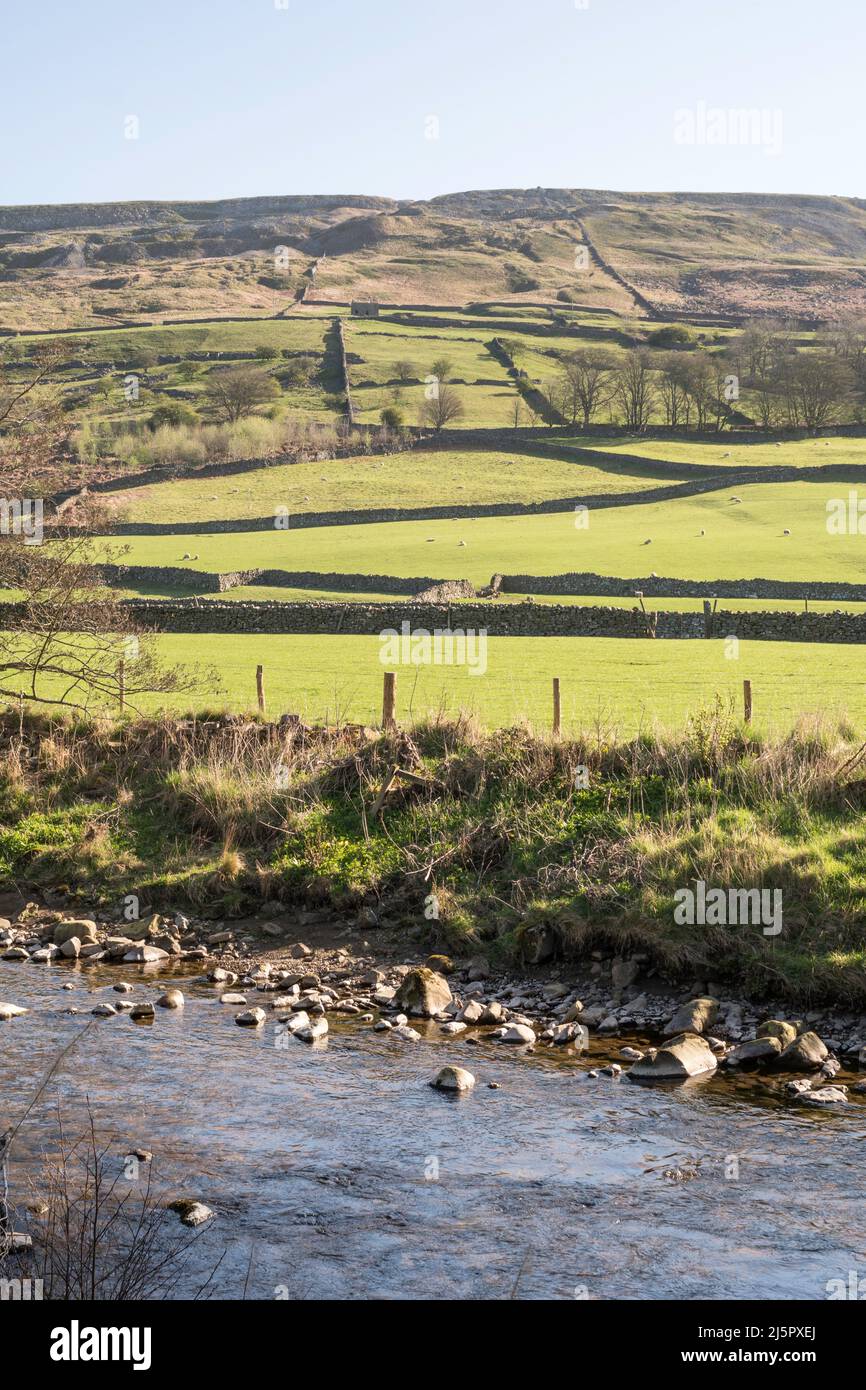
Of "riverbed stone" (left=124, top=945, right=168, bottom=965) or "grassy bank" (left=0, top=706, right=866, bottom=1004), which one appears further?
"riverbed stone" (left=124, top=945, right=168, bottom=965)

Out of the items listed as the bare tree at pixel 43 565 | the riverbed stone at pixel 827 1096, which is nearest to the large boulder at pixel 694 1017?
the riverbed stone at pixel 827 1096

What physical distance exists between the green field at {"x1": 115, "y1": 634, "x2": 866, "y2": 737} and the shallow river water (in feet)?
27.7

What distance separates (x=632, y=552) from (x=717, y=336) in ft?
329

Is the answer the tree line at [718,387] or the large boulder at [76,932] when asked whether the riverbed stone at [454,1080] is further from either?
the tree line at [718,387]

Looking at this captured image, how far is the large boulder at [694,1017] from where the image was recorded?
47.8ft

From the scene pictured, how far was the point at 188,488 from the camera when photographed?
87.3 m

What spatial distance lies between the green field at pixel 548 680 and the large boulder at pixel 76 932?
674 cm

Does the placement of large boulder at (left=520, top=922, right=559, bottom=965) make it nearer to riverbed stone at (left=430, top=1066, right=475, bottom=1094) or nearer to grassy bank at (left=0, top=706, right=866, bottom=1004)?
grassy bank at (left=0, top=706, right=866, bottom=1004)

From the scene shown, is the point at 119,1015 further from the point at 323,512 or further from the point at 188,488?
the point at 188,488

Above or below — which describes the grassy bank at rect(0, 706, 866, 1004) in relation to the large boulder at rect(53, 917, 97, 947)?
above

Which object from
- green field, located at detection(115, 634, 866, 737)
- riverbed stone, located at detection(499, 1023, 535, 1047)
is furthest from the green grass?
riverbed stone, located at detection(499, 1023, 535, 1047)

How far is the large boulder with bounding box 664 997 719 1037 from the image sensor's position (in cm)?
1457

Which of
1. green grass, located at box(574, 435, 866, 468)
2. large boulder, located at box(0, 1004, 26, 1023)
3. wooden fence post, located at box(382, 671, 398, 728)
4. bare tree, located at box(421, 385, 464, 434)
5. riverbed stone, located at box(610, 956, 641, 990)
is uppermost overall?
bare tree, located at box(421, 385, 464, 434)

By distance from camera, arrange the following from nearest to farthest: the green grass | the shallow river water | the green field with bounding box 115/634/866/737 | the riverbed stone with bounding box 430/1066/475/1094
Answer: the shallow river water
the riverbed stone with bounding box 430/1066/475/1094
the green field with bounding box 115/634/866/737
the green grass
